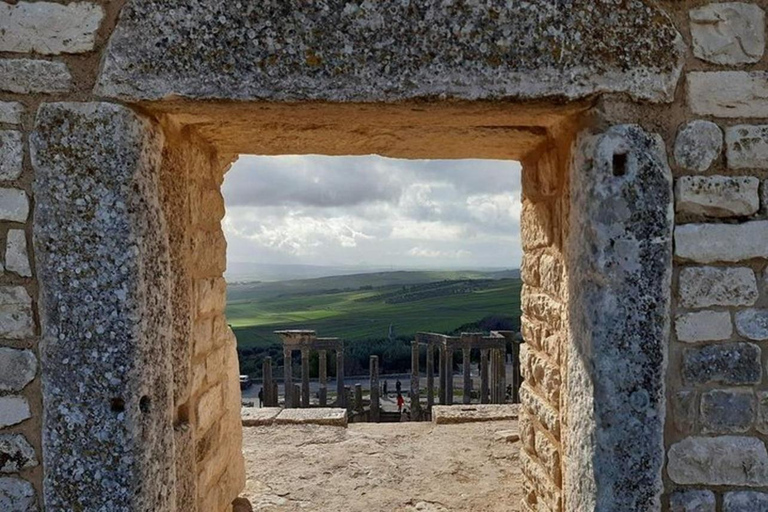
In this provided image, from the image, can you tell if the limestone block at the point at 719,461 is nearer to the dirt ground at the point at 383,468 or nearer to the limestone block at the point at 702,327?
the limestone block at the point at 702,327

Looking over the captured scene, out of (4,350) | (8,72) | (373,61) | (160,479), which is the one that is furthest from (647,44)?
(4,350)

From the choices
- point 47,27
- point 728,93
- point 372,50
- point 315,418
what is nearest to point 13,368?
point 47,27

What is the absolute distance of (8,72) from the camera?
1.85 m

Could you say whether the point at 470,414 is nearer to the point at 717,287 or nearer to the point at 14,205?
the point at 717,287

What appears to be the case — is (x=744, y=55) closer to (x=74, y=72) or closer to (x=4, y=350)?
(x=74, y=72)

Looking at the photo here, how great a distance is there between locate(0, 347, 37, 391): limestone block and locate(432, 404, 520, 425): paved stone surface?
12.6 feet

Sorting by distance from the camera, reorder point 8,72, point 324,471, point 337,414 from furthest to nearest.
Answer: point 337,414
point 324,471
point 8,72

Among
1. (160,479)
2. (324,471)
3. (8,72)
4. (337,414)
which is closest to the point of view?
(8,72)

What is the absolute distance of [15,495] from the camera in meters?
1.90

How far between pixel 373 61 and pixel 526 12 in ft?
1.77

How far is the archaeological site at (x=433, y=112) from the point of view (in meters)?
1.86

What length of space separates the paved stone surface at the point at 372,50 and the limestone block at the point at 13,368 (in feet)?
3.14

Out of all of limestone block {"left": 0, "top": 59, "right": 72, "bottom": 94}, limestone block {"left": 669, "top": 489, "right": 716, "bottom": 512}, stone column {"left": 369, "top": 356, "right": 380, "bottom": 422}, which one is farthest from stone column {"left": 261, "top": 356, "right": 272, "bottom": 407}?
limestone block {"left": 669, "top": 489, "right": 716, "bottom": 512}

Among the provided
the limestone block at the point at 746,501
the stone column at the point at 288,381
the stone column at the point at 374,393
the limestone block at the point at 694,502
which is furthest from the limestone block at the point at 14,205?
the stone column at the point at 374,393
